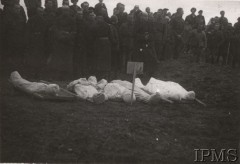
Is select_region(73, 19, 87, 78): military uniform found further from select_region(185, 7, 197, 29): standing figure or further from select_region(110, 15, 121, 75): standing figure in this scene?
select_region(185, 7, 197, 29): standing figure

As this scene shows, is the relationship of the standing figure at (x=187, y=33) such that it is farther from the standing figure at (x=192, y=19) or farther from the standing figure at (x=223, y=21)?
the standing figure at (x=223, y=21)

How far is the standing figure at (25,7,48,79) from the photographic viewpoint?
11312 millimetres

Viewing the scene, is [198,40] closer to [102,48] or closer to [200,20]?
[200,20]

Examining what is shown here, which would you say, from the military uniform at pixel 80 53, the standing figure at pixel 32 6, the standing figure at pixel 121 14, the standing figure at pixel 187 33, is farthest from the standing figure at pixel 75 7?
the standing figure at pixel 187 33

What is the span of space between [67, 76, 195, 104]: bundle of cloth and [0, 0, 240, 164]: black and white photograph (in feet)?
0.08

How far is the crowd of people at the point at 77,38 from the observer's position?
438 inches

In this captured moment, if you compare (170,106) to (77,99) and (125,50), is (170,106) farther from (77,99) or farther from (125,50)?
(125,50)

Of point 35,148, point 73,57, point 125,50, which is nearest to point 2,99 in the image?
point 35,148

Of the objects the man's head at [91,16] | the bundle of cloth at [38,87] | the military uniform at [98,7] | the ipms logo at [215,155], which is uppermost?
the military uniform at [98,7]

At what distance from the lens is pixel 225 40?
15.6 m

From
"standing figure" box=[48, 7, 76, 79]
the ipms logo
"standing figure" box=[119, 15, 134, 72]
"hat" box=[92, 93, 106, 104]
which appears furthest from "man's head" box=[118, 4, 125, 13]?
the ipms logo

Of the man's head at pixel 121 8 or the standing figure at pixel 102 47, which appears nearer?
the standing figure at pixel 102 47

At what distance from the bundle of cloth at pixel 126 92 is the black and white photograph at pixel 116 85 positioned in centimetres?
2

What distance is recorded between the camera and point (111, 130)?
7027 millimetres
